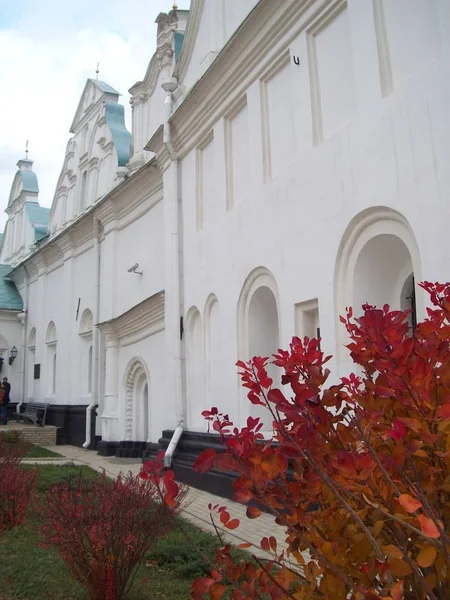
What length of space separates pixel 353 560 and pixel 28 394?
23.0 m

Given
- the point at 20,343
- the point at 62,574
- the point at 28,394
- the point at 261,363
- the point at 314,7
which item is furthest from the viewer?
the point at 20,343

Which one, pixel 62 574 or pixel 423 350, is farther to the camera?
pixel 62 574

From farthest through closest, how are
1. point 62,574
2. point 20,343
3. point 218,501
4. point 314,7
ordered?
point 20,343
point 218,501
point 314,7
point 62,574

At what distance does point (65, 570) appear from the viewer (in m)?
5.48

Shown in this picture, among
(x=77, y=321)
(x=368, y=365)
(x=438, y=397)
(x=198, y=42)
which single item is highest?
(x=198, y=42)

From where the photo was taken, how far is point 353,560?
2074 mm

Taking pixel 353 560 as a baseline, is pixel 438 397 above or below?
above

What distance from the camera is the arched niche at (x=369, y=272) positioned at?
6.84m

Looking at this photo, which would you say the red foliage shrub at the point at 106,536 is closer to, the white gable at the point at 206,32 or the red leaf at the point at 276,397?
the red leaf at the point at 276,397

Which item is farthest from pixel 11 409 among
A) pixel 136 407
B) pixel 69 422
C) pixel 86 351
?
pixel 136 407

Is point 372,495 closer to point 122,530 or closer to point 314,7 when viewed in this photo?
point 122,530

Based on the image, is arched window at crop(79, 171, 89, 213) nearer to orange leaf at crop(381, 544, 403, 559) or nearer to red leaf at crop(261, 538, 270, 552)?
red leaf at crop(261, 538, 270, 552)

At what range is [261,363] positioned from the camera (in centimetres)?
235

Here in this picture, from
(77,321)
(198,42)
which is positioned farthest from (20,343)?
(198,42)
